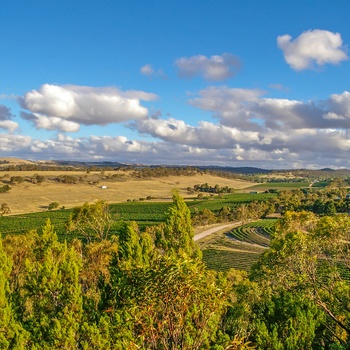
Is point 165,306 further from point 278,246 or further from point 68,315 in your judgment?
point 278,246

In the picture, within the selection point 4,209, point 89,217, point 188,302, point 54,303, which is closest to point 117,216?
point 4,209

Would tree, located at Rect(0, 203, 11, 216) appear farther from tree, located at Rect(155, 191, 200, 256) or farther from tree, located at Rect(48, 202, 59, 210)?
tree, located at Rect(155, 191, 200, 256)

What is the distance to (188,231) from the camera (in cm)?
3350

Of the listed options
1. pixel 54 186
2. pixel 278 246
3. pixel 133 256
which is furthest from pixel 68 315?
pixel 54 186

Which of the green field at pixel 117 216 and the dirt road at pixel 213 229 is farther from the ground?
the green field at pixel 117 216

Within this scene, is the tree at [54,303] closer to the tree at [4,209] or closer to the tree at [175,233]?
the tree at [175,233]

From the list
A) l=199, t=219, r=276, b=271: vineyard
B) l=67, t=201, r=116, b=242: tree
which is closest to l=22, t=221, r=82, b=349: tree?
l=67, t=201, r=116, b=242: tree

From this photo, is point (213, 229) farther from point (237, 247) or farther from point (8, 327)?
point (8, 327)

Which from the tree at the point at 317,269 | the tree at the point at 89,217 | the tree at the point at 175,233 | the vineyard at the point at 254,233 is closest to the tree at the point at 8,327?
the tree at the point at 175,233

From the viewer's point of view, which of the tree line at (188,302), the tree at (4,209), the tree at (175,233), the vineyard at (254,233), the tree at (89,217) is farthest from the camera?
the tree at (4,209)

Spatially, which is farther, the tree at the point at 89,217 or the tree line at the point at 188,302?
the tree at the point at 89,217

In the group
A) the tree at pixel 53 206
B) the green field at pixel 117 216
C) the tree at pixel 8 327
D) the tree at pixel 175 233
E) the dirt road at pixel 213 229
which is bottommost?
the dirt road at pixel 213 229

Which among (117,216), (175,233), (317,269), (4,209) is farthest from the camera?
(4,209)

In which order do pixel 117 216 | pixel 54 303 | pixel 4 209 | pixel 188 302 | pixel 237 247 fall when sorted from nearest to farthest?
1. pixel 188 302
2. pixel 54 303
3. pixel 237 247
4. pixel 117 216
5. pixel 4 209
